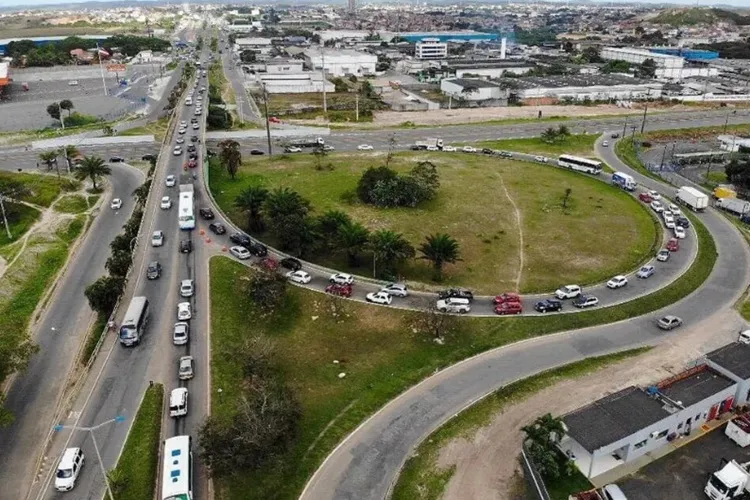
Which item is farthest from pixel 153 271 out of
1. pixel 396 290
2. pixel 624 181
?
pixel 624 181

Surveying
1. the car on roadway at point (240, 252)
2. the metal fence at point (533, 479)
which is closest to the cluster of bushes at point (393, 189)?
the car on roadway at point (240, 252)

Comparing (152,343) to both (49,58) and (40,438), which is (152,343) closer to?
(40,438)

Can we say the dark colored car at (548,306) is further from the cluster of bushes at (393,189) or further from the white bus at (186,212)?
the white bus at (186,212)

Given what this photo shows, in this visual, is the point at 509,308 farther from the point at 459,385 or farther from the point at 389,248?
the point at 389,248

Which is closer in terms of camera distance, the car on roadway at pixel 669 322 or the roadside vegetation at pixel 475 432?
the roadside vegetation at pixel 475 432

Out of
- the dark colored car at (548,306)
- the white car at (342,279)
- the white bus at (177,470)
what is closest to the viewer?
the white bus at (177,470)

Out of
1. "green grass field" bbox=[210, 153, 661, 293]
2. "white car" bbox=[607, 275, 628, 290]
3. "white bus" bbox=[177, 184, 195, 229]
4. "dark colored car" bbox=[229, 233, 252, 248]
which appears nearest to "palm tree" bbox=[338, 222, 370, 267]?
"green grass field" bbox=[210, 153, 661, 293]

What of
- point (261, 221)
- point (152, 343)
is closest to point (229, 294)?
point (152, 343)
